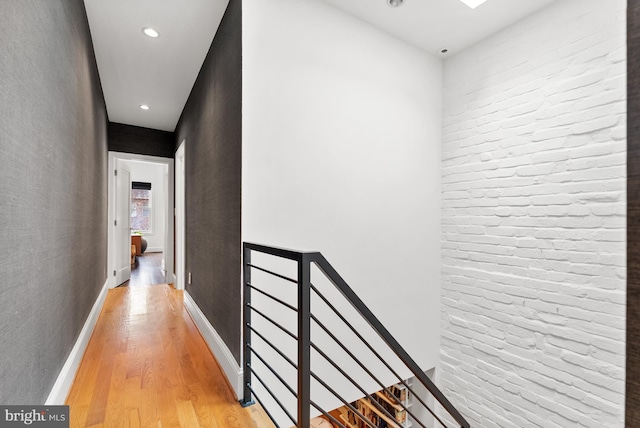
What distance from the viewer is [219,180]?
7.73 feet

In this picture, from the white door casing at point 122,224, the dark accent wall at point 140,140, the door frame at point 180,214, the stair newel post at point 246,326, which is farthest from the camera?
the white door casing at point 122,224

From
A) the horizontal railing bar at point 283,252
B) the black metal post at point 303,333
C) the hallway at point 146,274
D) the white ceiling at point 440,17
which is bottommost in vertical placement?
the hallway at point 146,274

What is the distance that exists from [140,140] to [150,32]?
2.66 m

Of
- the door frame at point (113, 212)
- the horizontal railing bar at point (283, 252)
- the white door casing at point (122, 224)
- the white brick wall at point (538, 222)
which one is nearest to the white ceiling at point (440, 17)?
the white brick wall at point (538, 222)

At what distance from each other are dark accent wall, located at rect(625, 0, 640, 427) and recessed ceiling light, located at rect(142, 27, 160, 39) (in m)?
2.94

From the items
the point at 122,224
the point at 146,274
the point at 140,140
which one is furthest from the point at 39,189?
the point at 146,274

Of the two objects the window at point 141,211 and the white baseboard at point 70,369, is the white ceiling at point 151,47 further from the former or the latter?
the window at point 141,211

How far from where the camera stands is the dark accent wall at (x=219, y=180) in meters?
1.99

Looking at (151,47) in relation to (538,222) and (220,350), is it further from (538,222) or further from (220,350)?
(538,222)

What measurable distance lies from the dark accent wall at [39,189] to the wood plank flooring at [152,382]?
28 cm

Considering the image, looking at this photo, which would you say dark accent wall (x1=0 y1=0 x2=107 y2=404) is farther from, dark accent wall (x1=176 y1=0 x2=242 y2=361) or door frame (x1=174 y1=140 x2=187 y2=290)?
door frame (x1=174 y1=140 x2=187 y2=290)

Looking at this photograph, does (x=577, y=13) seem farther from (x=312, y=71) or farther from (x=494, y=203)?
(x=312, y=71)

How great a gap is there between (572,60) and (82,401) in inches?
154

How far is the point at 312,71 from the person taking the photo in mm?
2232
